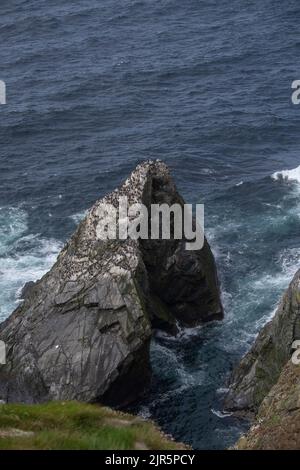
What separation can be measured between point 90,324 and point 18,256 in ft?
68.0

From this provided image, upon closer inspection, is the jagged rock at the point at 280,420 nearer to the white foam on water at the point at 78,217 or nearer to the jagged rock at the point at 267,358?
the jagged rock at the point at 267,358

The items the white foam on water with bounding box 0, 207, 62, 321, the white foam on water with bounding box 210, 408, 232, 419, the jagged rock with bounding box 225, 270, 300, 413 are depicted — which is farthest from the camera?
the white foam on water with bounding box 0, 207, 62, 321

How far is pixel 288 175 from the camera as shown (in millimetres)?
86438

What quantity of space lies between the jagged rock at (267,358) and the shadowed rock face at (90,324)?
7163 mm

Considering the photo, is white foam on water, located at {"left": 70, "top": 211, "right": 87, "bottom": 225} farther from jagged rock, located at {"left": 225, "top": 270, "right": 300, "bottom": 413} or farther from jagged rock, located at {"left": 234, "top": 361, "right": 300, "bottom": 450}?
jagged rock, located at {"left": 234, "top": 361, "right": 300, "bottom": 450}

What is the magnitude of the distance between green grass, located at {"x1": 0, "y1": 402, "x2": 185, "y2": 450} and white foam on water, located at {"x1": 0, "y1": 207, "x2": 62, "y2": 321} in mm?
38102

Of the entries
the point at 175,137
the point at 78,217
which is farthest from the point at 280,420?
the point at 175,137

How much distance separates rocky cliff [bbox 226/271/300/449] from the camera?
38.0 m

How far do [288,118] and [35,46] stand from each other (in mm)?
45961

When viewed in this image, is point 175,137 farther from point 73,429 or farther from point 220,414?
point 73,429

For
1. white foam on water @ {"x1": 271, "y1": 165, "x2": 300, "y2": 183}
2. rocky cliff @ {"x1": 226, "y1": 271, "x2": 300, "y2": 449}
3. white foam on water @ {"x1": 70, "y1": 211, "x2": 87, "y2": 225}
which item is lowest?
rocky cliff @ {"x1": 226, "y1": 271, "x2": 300, "y2": 449}

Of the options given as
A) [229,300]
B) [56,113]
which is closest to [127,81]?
[56,113]

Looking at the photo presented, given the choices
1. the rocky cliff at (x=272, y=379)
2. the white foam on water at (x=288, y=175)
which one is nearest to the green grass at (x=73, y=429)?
the rocky cliff at (x=272, y=379)

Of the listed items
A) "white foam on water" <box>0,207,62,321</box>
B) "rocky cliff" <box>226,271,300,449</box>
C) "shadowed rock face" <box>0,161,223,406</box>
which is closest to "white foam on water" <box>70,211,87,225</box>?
"white foam on water" <box>0,207,62,321</box>
